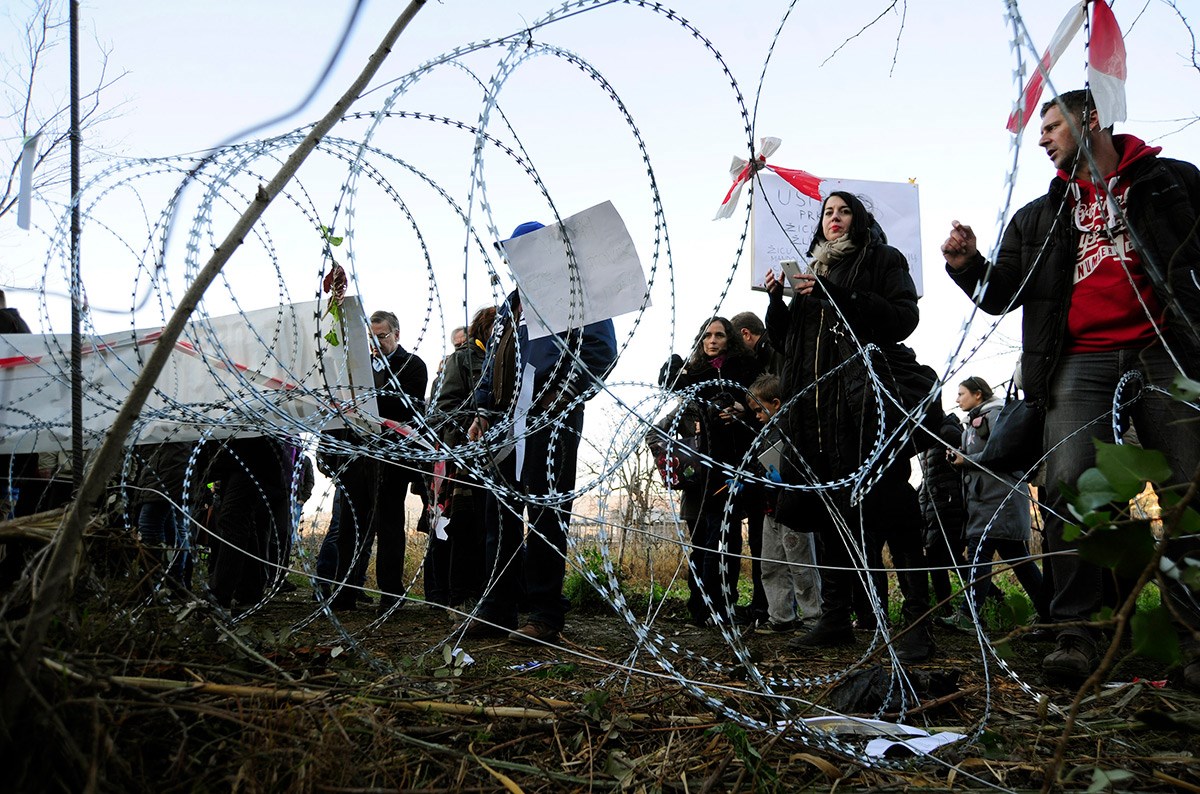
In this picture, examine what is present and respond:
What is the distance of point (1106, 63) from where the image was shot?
2.47 m

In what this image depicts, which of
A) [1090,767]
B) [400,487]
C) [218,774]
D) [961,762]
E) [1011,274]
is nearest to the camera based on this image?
[218,774]

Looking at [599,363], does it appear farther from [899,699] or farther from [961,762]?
[961,762]

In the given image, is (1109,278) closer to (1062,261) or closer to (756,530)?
(1062,261)

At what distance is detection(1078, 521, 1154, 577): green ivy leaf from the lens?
4.51ft

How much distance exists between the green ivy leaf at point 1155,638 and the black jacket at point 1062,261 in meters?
1.65

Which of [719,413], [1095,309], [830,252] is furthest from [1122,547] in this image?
[719,413]

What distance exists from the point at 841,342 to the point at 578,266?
142 centimetres

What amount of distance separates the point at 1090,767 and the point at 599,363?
2812 mm

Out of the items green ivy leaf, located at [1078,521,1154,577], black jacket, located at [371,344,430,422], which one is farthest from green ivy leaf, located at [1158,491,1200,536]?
black jacket, located at [371,344,430,422]

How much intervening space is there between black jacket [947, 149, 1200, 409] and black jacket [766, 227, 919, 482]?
462mm

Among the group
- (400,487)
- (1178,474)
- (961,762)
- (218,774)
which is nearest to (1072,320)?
(1178,474)

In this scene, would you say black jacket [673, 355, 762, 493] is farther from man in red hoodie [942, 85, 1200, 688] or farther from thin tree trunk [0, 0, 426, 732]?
thin tree trunk [0, 0, 426, 732]

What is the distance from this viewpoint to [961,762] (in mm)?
1965

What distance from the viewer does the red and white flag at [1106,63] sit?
246cm
